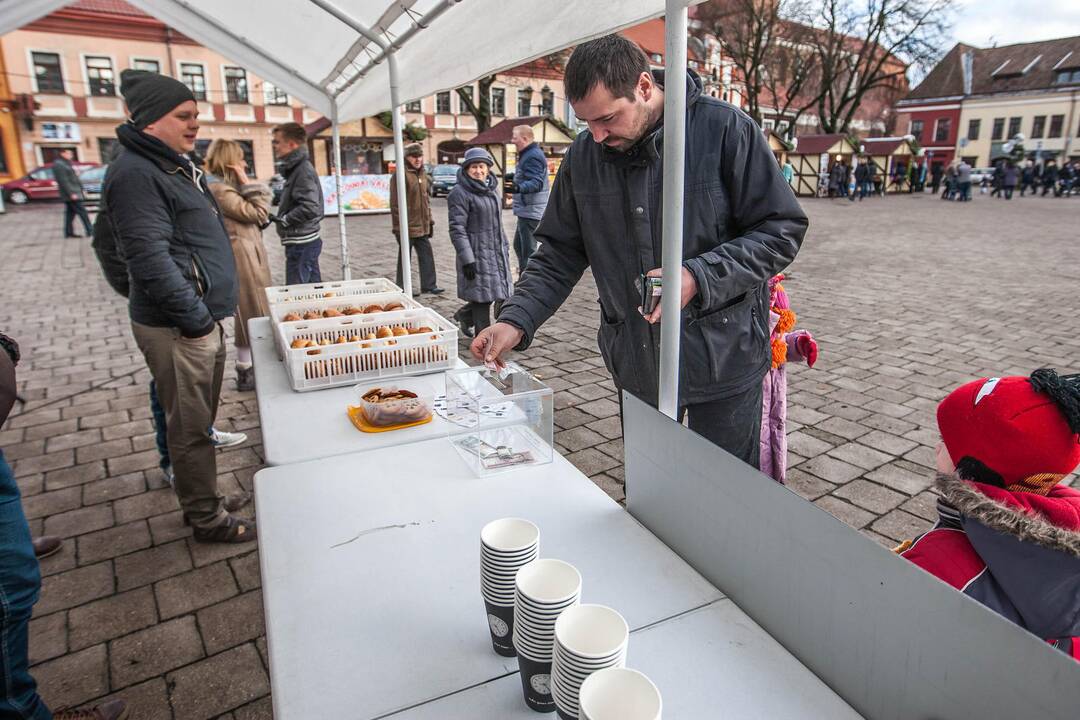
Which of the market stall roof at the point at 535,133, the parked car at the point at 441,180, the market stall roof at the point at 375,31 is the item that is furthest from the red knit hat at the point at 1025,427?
the parked car at the point at 441,180

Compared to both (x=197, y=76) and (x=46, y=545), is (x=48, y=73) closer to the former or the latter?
(x=197, y=76)

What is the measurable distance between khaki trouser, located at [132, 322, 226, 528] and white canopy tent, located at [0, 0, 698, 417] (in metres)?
1.71

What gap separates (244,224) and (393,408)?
10.2 ft

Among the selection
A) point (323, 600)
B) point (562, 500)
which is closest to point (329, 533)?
point (323, 600)

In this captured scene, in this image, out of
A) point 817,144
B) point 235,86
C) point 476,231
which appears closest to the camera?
point 476,231

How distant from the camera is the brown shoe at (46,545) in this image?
2814 millimetres

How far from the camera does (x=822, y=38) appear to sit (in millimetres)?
34031

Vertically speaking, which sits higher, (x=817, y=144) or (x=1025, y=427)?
(x=817, y=144)

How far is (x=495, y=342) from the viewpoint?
196 cm

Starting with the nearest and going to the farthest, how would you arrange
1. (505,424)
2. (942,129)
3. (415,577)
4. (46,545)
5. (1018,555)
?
(1018,555) → (415,577) → (505,424) → (46,545) → (942,129)

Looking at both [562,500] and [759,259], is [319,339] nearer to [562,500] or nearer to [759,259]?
[562,500]

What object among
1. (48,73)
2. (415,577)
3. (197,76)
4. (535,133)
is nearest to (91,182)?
(48,73)

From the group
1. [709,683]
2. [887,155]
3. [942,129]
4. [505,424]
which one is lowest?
[709,683]

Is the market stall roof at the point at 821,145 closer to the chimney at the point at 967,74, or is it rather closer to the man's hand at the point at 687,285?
the man's hand at the point at 687,285
